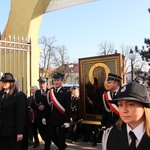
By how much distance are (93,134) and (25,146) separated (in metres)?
2.53

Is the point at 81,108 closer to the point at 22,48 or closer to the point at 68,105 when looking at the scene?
the point at 68,105

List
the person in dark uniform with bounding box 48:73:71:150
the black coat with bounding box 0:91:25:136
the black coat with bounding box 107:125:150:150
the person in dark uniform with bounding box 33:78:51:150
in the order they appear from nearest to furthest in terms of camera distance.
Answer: the black coat with bounding box 107:125:150:150, the black coat with bounding box 0:91:25:136, the person in dark uniform with bounding box 48:73:71:150, the person in dark uniform with bounding box 33:78:51:150

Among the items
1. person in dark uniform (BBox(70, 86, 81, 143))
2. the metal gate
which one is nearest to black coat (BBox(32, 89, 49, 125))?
the metal gate

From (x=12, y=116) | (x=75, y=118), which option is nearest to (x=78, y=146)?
(x=75, y=118)

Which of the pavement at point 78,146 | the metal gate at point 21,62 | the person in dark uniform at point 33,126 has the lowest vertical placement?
the pavement at point 78,146

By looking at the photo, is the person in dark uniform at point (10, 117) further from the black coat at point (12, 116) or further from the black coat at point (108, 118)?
the black coat at point (108, 118)

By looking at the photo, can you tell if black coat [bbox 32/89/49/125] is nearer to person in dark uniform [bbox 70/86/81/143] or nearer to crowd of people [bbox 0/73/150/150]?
crowd of people [bbox 0/73/150/150]

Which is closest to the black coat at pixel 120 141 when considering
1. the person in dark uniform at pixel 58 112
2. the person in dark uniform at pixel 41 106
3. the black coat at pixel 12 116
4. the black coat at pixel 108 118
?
the black coat at pixel 12 116

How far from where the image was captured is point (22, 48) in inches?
327

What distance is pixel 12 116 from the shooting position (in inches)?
192

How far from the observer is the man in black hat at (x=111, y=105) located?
567 centimetres

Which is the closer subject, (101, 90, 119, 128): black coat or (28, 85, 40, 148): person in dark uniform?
(101, 90, 119, 128): black coat

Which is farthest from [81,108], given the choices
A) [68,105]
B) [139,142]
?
[139,142]

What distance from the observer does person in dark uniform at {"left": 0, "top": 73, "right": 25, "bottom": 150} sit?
4.82m
